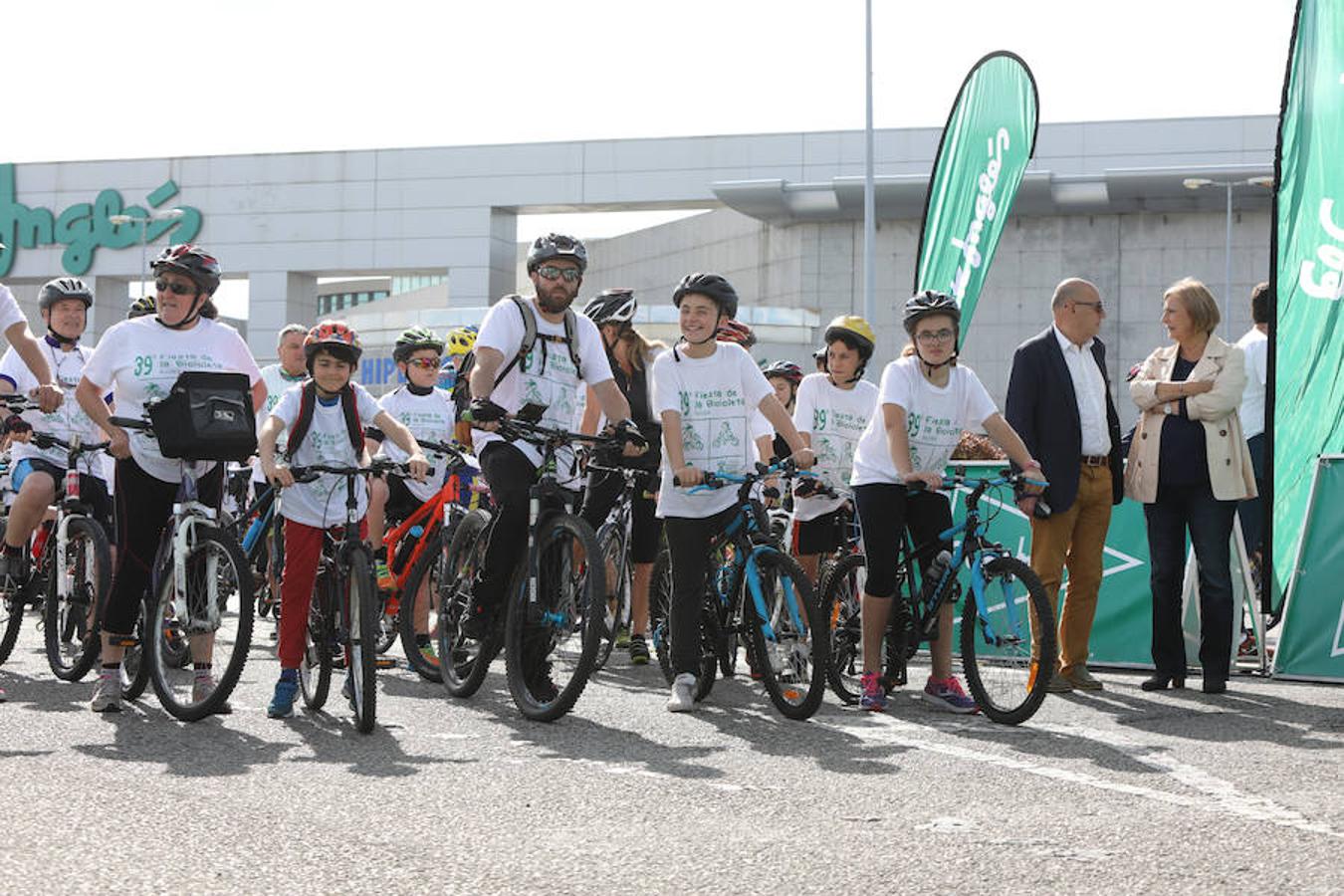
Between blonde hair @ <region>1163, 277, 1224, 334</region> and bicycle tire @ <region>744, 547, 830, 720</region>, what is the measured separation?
261cm

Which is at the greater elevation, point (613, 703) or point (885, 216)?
point (885, 216)

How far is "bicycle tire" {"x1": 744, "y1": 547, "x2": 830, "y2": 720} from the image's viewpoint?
6902mm

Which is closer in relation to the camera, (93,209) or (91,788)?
(91,788)

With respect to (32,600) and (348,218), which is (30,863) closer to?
(32,600)

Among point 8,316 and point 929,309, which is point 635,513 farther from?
point 8,316

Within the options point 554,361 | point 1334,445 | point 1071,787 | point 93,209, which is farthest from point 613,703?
point 93,209

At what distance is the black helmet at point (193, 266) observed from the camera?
7117 millimetres

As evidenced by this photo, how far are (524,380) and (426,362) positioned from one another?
117 inches

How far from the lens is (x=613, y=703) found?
7.58 meters

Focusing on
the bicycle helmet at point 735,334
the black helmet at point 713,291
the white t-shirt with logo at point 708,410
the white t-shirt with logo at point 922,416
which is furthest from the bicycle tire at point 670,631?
the bicycle helmet at point 735,334

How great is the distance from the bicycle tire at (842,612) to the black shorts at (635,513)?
1510mm

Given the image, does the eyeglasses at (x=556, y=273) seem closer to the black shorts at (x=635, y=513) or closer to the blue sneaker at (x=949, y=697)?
the black shorts at (x=635, y=513)

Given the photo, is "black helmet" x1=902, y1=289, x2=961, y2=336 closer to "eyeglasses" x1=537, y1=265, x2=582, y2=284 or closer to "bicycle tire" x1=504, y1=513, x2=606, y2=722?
"eyeglasses" x1=537, y1=265, x2=582, y2=284

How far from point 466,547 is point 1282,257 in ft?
15.0
